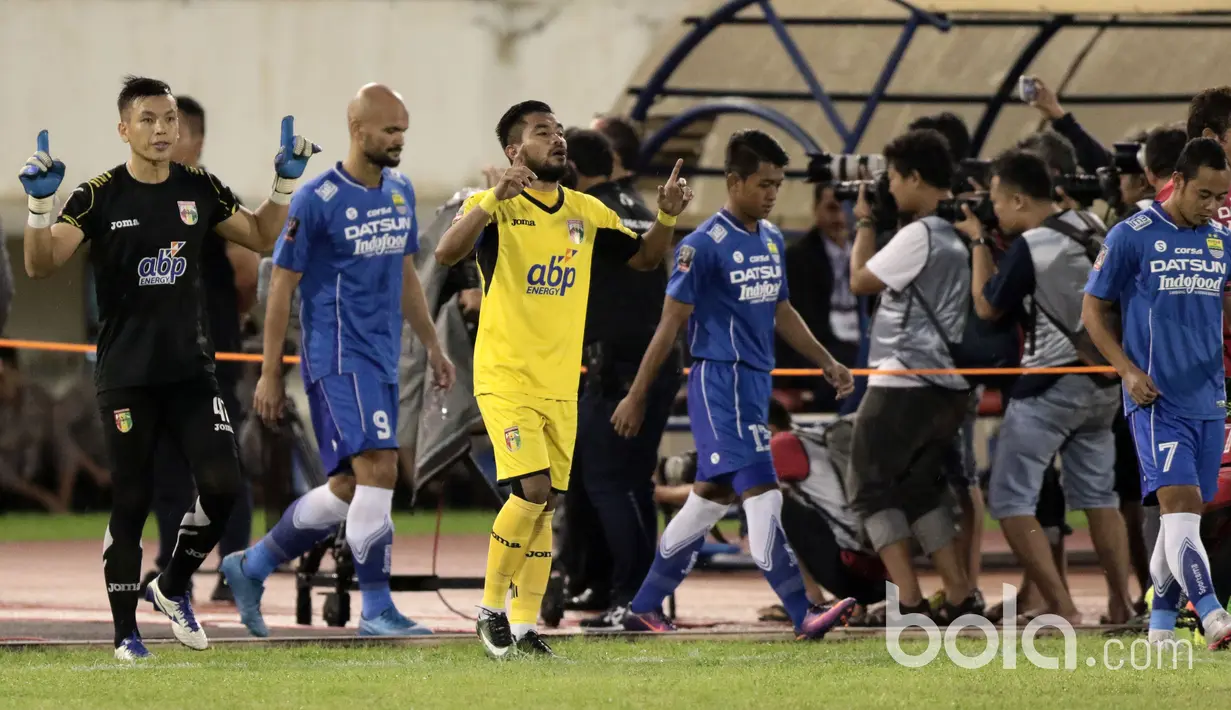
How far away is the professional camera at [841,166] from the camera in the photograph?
10.8 meters

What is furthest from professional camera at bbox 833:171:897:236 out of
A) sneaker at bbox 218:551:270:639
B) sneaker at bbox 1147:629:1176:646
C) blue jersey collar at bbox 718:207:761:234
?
sneaker at bbox 218:551:270:639

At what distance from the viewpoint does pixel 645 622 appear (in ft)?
31.0

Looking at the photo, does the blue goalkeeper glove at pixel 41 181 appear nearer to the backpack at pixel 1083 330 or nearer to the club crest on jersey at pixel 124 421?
the club crest on jersey at pixel 124 421

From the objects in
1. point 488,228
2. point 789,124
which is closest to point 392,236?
point 488,228

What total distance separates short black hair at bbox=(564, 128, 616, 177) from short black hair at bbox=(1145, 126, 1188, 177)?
2.44 meters

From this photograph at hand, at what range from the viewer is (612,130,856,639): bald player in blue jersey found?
29.7 ft

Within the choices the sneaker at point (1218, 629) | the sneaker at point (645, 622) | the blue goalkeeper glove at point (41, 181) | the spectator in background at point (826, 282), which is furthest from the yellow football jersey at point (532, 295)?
the spectator in background at point (826, 282)

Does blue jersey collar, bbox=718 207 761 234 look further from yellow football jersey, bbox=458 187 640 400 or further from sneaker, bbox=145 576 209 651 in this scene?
sneaker, bbox=145 576 209 651

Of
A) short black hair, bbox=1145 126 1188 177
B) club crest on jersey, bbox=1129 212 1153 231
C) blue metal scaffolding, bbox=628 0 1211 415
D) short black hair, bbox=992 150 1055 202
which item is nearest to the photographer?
club crest on jersey, bbox=1129 212 1153 231

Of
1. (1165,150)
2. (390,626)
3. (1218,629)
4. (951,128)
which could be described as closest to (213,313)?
(390,626)

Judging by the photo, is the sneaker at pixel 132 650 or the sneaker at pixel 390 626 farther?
the sneaker at pixel 390 626

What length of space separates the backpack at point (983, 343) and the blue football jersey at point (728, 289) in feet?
3.02

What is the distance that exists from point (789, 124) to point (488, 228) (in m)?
4.53

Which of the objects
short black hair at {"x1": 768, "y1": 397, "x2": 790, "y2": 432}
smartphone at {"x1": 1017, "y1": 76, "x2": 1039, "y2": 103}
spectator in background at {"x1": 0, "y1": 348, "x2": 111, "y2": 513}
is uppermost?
smartphone at {"x1": 1017, "y1": 76, "x2": 1039, "y2": 103}
